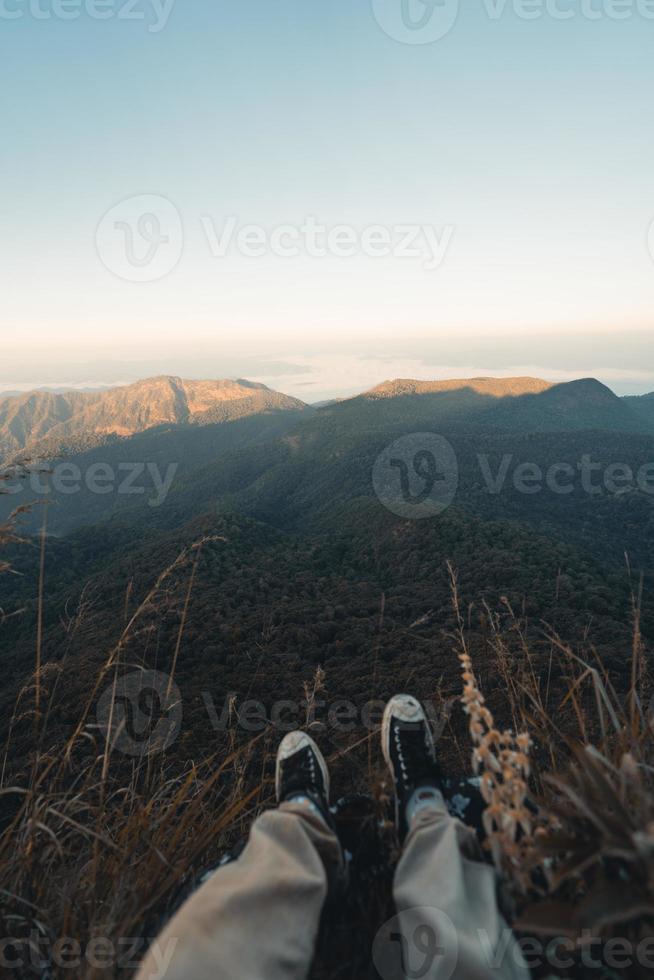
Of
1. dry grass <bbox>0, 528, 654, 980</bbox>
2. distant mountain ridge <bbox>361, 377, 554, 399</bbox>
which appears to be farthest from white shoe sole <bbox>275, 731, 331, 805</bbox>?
distant mountain ridge <bbox>361, 377, 554, 399</bbox>

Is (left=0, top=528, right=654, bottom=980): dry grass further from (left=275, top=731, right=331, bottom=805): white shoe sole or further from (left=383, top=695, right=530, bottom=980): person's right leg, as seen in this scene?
(left=275, top=731, right=331, bottom=805): white shoe sole

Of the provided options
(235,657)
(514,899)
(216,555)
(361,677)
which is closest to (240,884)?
(514,899)

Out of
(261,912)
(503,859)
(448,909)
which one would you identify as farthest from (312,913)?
(503,859)

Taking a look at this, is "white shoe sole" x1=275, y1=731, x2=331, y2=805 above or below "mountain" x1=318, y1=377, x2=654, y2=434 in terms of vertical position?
below

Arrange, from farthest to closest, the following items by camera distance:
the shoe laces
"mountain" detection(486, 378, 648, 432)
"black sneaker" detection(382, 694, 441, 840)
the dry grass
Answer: "mountain" detection(486, 378, 648, 432) < the shoe laces < "black sneaker" detection(382, 694, 441, 840) < the dry grass

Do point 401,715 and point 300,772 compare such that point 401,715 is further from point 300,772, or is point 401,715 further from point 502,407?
point 502,407
